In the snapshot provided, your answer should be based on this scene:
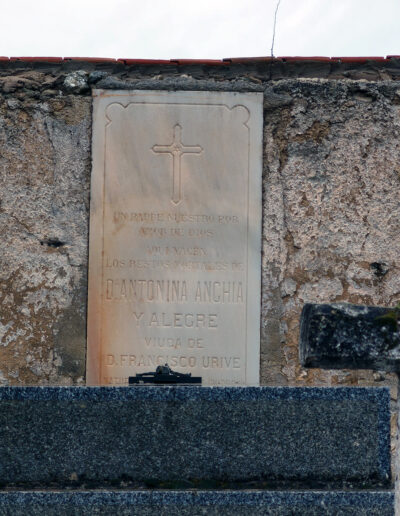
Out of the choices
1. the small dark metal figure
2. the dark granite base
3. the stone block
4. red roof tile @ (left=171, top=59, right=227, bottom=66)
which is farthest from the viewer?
red roof tile @ (left=171, top=59, right=227, bottom=66)

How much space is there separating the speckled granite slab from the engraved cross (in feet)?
9.42

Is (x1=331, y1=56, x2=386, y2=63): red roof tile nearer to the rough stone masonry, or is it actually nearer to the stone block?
the rough stone masonry

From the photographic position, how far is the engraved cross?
5.52 metres

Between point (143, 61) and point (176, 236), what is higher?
point (143, 61)

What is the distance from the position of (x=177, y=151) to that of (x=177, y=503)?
317 cm

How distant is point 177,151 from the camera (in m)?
5.54

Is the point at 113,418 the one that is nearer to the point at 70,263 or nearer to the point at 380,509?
the point at 380,509

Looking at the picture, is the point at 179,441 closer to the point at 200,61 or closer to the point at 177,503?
the point at 177,503

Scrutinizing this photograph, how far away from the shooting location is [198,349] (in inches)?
214

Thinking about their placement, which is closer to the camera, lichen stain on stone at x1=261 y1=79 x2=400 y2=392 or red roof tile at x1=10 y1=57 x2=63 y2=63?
lichen stain on stone at x1=261 y1=79 x2=400 y2=392

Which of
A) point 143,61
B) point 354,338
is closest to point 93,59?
point 143,61

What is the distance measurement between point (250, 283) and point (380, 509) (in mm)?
2841

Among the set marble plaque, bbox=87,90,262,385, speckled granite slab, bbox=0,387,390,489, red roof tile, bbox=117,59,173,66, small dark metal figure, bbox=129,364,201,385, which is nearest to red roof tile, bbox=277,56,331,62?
marble plaque, bbox=87,90,262,385

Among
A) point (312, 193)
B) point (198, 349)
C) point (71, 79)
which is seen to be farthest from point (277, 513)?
point (71, 79)
